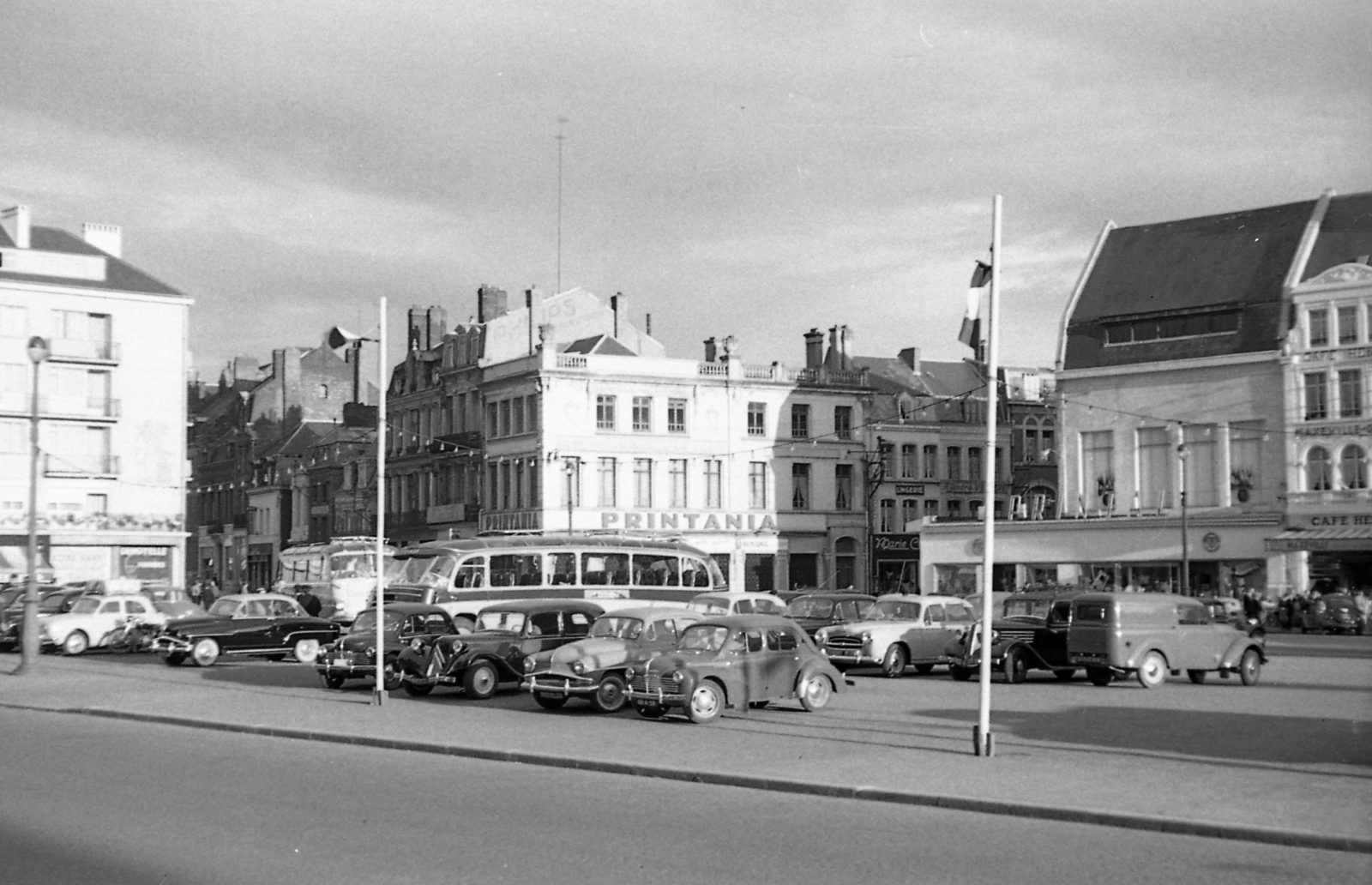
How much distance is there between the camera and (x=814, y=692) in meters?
22.1

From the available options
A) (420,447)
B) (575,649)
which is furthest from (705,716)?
(420,447)

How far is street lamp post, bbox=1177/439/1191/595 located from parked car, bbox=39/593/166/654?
111 ft

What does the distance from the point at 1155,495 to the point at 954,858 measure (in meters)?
54.7

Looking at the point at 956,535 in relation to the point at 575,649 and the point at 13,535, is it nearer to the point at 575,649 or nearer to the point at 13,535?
the point at 13,535

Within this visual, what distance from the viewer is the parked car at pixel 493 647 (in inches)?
986

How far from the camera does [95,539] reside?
66.0 metres

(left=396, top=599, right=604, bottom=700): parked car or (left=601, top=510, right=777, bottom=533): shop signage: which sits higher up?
(left=601, top=510, right=777, bottom=533): shop signage

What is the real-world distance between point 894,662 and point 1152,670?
547cm

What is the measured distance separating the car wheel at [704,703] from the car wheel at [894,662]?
32.1 feet

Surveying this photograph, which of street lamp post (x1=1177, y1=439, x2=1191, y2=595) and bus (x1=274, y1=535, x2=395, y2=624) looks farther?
street lamp post (x1=1177, y1=439, x2=1191, y2=595)

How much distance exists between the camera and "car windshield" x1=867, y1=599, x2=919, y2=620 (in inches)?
1230

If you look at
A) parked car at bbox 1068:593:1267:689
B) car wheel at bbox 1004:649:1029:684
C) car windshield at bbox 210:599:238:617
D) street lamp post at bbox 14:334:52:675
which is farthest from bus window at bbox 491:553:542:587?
parked car at bbox 1068:593:1267:689

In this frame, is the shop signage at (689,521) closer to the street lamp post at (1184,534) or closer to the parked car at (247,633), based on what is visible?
the street lamp post at (1184,534)

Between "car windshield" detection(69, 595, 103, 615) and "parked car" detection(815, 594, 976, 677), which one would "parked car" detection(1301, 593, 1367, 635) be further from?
"car windshield" detection(69, 595, 103, 615)
